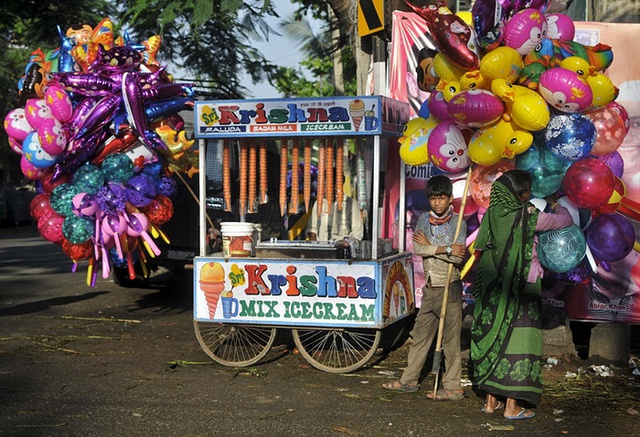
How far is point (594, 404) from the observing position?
271 inches

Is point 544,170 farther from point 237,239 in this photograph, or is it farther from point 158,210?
point 158,210

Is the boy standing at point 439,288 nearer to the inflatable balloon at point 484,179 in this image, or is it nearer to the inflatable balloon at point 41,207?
the inflatable balloon at point 484,179

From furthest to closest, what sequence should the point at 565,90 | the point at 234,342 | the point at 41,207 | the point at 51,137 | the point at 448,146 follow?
the point at 41,207 → the point at 51,137 → the point at 234,342 → the point at 448,146 → the point at 565,90

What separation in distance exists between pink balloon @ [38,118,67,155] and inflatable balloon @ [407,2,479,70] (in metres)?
4.10

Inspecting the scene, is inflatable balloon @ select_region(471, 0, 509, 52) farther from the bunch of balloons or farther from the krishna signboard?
the bunch of balloons

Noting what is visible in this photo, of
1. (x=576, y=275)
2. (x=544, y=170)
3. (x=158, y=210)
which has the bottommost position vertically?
(x=576, y=275)

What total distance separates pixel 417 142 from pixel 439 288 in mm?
1404

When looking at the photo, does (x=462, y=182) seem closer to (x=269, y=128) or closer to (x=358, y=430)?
(x=269, y=128)

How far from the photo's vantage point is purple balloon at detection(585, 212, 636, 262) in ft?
24.0

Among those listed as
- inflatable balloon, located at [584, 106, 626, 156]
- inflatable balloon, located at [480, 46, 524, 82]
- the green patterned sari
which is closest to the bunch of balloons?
inflatable balloon, located at [480, 46, 524, 82]

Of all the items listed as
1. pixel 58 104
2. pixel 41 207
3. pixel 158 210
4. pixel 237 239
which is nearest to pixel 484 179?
pixel 237 239

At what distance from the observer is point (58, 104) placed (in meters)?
9.25

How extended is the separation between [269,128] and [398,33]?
213 centimetres

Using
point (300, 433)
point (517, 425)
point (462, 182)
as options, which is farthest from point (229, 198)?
point (517, 425)
